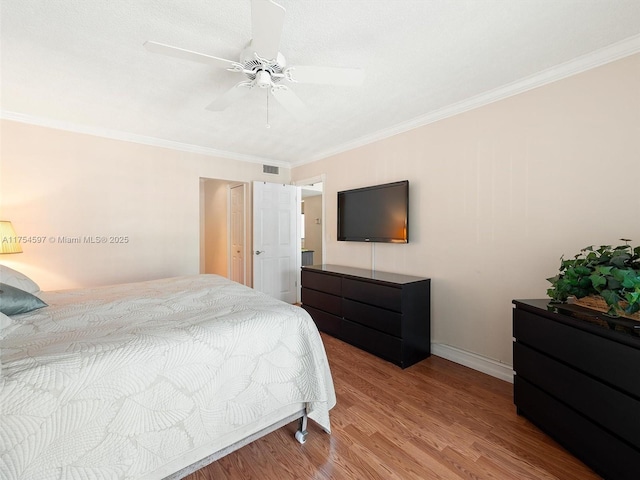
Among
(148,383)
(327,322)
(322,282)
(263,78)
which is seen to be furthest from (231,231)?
(148,383)

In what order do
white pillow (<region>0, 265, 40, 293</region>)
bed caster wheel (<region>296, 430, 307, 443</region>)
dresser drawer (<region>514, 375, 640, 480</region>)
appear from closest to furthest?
dresser drawer (<region>514, 375, 640, 480</region>), bed caster wheel (<region>296, 430, 307, 443</region>), white pillow (<region>0, 265, 40, 293</region>)

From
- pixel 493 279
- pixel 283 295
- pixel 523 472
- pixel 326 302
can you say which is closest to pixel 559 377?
pixel 523 472

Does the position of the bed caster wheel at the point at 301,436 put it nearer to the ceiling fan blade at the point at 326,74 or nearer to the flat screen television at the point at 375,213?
the flat screen television at the point at 375,213

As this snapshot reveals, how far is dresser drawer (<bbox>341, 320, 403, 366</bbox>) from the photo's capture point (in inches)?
108

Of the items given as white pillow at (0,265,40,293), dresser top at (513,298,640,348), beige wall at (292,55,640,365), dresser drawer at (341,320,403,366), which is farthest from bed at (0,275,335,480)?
beige wall at (292,55,640,365)

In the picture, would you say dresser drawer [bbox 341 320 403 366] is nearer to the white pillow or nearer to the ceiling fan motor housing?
the ceiling fan motor housing

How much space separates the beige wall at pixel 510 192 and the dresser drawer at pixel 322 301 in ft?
2.50

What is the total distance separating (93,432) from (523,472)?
210 cm

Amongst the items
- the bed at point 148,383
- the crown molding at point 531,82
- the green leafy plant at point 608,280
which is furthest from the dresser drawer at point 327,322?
the crown molding at point 531,82

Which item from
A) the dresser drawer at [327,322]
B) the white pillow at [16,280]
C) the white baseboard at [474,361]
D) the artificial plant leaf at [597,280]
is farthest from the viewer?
the dresser drawer at [327,322]

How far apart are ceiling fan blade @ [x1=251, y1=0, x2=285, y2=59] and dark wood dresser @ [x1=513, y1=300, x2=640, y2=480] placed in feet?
7.26

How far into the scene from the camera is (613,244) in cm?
192

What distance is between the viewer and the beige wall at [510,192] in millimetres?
1929

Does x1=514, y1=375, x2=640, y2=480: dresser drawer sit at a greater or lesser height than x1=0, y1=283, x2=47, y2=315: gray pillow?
lesser
